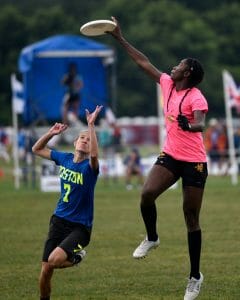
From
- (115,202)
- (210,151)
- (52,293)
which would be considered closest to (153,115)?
(210,151)

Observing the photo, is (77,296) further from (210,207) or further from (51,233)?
(210,207)

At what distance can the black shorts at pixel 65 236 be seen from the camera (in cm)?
1122

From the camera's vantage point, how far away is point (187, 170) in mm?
11836

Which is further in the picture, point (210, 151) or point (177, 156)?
point (210, 151)

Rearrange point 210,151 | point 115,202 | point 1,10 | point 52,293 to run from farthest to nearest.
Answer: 1. point 1,10
2. point 210,151
3. point 115,202
4. point 52,293

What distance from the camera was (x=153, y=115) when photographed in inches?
3191

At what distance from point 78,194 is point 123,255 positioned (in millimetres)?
4427

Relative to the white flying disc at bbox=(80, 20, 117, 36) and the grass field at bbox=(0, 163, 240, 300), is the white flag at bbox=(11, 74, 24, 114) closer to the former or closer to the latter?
the grass field at bbox=(0, 163, 240, 300)

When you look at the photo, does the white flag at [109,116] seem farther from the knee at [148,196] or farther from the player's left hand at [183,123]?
the player's left hand at [183,123]

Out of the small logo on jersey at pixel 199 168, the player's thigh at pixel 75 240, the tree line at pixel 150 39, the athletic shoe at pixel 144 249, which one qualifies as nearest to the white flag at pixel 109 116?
the athletic shoe at pixel 144 249

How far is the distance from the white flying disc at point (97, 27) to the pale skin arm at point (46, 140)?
4.25 feet

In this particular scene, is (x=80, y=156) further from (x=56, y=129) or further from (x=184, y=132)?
(x=184, y=132)

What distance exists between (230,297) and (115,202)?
14.0 metres

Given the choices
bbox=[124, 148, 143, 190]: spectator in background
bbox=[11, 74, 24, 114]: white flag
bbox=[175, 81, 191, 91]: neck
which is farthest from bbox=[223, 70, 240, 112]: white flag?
bbox=[175, 81, 191, 91]: neck
